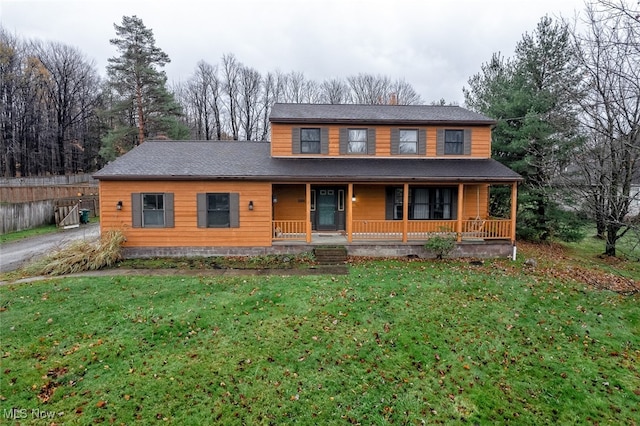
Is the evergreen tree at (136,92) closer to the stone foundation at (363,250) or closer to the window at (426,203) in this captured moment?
the stone foundation at (363,250)

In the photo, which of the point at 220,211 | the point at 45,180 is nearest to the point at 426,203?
the point at 220,211

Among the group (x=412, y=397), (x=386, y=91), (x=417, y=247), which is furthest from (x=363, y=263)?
(x=386, y=91)

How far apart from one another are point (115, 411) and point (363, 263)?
8135 mm

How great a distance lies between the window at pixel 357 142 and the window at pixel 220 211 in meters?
5.26

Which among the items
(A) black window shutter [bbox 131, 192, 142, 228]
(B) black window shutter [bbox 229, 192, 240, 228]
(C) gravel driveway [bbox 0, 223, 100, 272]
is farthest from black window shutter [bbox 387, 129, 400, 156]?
(C) gravel driveway [bbox 0, 223, 100, 272]

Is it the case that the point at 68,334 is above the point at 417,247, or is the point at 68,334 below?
below

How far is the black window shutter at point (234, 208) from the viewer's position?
39.4 feet

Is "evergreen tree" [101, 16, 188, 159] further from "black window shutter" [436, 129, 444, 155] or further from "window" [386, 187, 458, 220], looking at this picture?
"black window shutter" [436, 129, 444, 155]

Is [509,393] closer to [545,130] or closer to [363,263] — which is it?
[363,263]

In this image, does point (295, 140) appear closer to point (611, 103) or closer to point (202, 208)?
point (202, 208)

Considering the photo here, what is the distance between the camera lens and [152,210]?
11891 millimetres

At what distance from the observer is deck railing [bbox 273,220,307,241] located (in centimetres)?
1269

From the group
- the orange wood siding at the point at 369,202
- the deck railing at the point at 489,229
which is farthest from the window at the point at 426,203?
the deck railing at the point at 489,229

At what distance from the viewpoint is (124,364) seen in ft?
17.6
